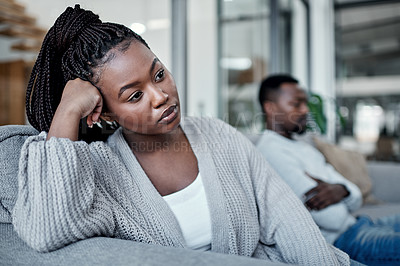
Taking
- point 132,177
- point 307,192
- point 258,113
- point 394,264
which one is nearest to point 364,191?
point 307,192

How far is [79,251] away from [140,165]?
35 cm

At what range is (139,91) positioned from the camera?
96 cm

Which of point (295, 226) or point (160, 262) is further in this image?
point (295, 226)

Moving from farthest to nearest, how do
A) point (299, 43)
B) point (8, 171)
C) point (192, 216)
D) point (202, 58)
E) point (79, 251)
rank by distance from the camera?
1. point (299, 43)
2. point (202, 58)
3. point (192, 216)
4. point (8, 171)
5. point (79, 251)

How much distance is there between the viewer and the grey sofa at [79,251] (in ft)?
2.20

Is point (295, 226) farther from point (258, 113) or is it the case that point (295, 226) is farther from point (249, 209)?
point (258, 113)

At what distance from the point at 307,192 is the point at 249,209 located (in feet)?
2.01

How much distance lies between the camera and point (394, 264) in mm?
1326

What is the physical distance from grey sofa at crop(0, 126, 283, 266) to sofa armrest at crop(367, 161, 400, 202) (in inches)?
80.1

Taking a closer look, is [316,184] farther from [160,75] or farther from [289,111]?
[160,75]

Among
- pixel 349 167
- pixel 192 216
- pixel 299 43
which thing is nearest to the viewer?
pixel 192 216

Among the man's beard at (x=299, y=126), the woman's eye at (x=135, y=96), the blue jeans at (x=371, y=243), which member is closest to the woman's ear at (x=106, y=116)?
the woman's eye at (x=135, y=96)

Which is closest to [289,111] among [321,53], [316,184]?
[316,184]

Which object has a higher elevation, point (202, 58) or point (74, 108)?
point (202, 58)
